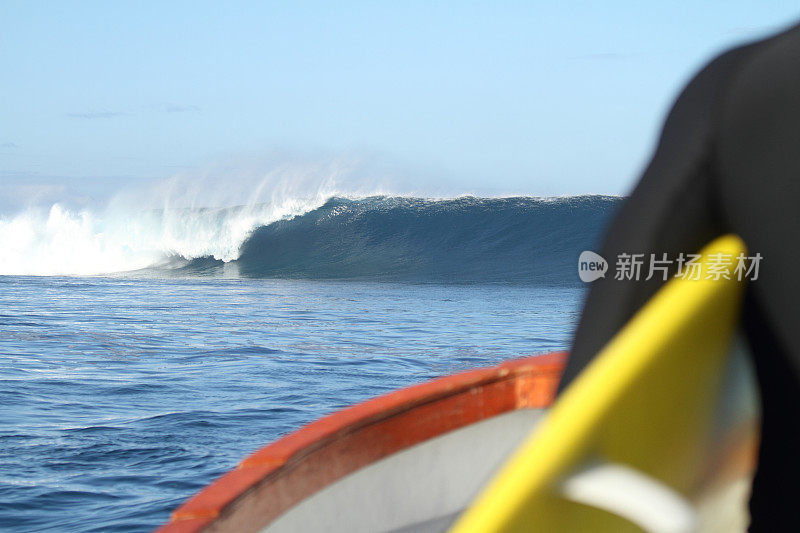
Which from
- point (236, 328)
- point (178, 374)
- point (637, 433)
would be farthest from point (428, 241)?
point (637, 433)

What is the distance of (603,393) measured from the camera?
2.12 feet

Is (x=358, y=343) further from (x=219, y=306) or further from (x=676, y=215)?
(x=676, y=215)

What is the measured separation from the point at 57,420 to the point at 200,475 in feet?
5.47

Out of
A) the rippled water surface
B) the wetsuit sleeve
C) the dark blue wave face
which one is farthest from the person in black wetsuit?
the dark blue wave face

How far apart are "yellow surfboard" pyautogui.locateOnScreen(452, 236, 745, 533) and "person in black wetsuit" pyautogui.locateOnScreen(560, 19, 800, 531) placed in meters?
0.02

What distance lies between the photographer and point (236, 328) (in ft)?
33.5

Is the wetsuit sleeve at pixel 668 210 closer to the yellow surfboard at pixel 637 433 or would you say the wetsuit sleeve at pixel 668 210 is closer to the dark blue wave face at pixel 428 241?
the yellow surfboard at pixel 637 433

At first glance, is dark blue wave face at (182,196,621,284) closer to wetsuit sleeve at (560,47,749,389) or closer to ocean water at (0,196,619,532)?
ocean water at (0,196,619,532)

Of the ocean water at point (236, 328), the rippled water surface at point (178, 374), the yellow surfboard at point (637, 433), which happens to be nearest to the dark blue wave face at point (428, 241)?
the ocean water at point (236, 328)

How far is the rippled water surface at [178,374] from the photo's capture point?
3969 mm

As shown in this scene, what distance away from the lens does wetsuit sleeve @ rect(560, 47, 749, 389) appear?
635 millimetres

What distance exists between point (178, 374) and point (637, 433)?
654 centimetres

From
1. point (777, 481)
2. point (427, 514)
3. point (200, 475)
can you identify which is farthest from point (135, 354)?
point (777, 481)

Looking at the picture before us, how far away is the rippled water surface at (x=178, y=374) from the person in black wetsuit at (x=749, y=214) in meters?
0.11
